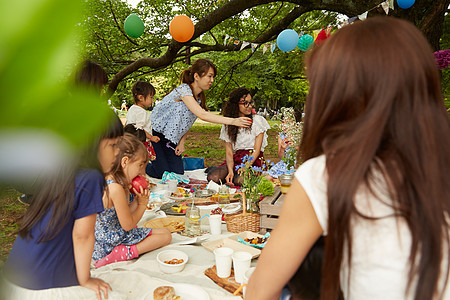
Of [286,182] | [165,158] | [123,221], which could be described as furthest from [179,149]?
[123,221]

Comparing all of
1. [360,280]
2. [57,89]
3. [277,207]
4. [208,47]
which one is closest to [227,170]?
[277,207]

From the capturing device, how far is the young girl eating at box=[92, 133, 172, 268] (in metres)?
2.26

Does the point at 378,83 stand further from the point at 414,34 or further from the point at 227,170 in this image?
the point at 227,170

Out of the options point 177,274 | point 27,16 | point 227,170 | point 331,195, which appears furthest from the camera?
point 227,170

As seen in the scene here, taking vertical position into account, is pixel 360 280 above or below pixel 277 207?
above

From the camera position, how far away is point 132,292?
1.96 metres

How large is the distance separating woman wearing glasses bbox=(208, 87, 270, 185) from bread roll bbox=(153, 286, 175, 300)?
9.61 ft

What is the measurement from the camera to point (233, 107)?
15.5 feet

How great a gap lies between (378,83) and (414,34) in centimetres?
18

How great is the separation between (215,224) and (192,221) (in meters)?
0.20

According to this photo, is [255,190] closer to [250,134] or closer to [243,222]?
[243,222]

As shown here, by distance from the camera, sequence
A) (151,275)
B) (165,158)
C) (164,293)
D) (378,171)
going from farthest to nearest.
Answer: (165,158), (151,275), (164,293), (378,171)

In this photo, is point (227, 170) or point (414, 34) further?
point (227, 170)

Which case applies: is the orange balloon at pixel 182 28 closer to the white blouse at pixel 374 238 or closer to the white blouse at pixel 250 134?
the white blouse at pixel 250 134
